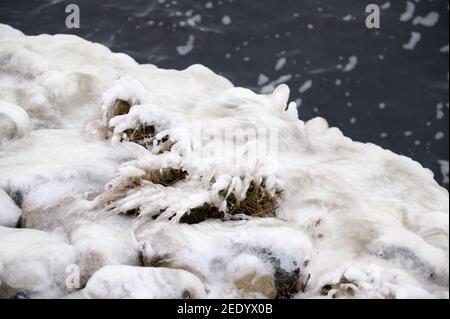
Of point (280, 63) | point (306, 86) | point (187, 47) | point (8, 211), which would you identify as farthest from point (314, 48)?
point (8, 211)

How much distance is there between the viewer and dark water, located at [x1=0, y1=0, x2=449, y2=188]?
333 inches

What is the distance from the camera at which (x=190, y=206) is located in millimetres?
5375

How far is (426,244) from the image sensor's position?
16.7 feet

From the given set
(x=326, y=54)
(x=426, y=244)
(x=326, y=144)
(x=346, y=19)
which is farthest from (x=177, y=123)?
(x=346, y=19)

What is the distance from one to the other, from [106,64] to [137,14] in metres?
2.04

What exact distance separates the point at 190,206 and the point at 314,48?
16.7 feet

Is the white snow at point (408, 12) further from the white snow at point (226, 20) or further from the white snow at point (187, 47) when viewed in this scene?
the white snow at point (187, 47)

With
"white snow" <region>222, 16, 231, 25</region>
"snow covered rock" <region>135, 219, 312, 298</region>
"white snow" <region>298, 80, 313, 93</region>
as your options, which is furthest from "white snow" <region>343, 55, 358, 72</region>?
"snow covered rock" <region>135, 219, 312, 298</region>

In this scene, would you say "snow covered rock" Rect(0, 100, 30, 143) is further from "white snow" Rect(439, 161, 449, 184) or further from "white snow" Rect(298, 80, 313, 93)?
"white snow" Rect(439, 161, 449, 184)

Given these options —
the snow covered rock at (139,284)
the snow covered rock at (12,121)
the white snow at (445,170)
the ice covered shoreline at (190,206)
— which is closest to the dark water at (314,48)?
the white snow at (445,170)

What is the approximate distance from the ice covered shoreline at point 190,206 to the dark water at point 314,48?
131 centimetres

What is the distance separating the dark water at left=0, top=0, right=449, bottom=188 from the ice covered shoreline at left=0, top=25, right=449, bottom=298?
1.31 meters

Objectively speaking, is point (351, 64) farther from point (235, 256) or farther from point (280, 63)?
point (235, 256)

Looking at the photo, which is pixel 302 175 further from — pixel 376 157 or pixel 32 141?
pixel 32 141
